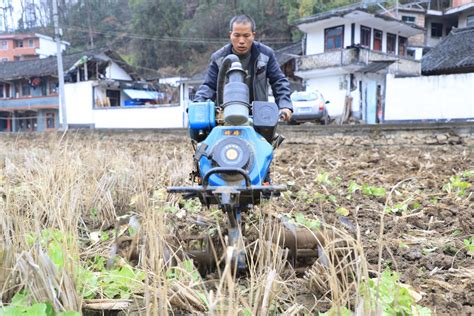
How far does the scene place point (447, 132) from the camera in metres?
9.75

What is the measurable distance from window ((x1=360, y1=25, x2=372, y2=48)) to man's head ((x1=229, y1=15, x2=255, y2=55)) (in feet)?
79.3

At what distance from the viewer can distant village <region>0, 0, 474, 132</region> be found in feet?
62.7

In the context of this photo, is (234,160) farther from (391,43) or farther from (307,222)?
(391,43)

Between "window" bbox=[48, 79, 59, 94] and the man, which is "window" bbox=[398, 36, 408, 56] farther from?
the man

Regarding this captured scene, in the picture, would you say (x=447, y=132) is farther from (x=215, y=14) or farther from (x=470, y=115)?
(x=215, y=14)

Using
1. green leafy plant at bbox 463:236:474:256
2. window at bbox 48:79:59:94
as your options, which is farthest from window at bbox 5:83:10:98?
green leafy plant at bbox 463:236:474:256

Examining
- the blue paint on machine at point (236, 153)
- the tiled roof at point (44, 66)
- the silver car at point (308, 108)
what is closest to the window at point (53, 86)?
the tiled roof at point (44, 66)

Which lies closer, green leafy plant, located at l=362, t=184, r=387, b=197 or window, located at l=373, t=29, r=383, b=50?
green leafy plant, located at l=362, t=184, r=387, b=197

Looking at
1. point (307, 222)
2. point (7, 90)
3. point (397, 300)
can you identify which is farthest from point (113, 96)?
point (397, 300)

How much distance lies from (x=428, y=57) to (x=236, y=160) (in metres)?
26.7

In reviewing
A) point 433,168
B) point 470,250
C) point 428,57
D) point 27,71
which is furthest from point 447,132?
point 27,71

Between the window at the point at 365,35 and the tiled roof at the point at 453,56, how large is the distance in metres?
3.33

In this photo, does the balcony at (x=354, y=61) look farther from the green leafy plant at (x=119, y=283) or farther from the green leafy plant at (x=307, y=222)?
the green leafy plant at (x=119, y=283)

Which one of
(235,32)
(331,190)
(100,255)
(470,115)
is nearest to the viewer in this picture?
(100,255)
